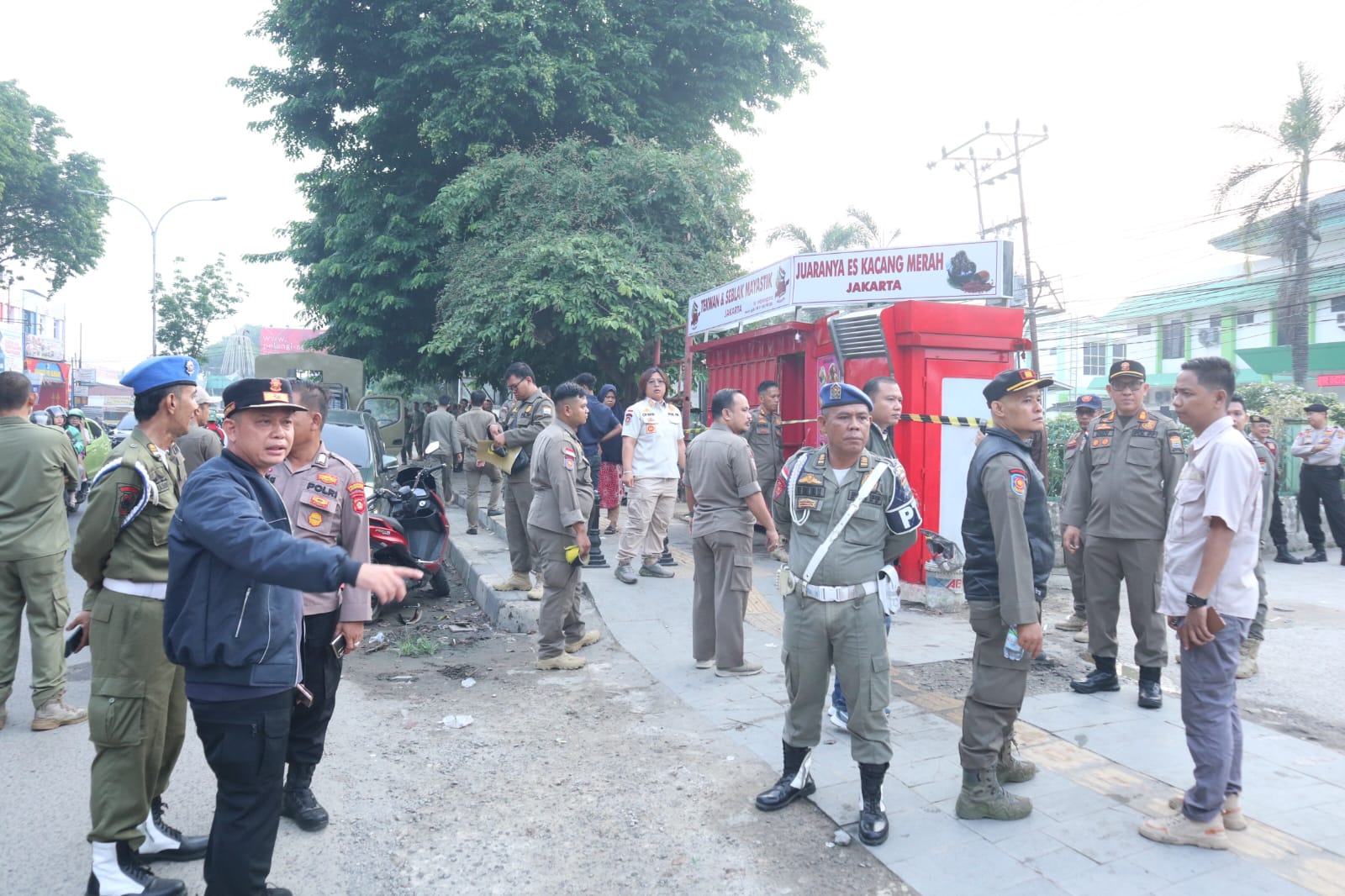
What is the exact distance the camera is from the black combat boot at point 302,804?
363 centimetres

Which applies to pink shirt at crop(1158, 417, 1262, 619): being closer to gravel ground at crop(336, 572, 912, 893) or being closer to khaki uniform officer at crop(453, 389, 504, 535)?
gravel ground at crop(336, 572, 912, 893)

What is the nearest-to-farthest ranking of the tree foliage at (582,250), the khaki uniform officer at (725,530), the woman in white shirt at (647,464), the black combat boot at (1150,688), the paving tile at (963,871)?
the paving tile at (963,871) → the black combat boot at (1150,688) → the khaki uniform officer at (725,530) → the woman in white shirt at (647,464) → the tree foliage at (582,250)

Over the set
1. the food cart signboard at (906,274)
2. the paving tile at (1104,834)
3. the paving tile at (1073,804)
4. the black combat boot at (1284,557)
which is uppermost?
the food cart signboard at (906,274)

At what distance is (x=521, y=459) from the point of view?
7.34 meters

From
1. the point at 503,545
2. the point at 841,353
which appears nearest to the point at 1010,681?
the point at 841,353

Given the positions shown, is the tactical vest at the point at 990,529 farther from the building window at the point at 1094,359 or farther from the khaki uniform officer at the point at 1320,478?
A: the building window at the point at 1094,359

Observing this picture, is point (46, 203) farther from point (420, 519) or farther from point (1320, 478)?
point (1320, 478)

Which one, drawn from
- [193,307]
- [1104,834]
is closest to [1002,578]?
[1104,834]

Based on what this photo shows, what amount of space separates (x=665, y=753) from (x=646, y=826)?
0.79m

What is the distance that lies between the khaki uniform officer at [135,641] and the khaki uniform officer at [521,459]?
377 centimetres

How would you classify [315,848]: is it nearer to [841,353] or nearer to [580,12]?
[841,353]

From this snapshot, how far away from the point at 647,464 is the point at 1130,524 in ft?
13.5

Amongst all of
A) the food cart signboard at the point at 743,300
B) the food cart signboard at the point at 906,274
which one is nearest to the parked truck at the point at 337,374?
the food cart signboard at the point at 743,300

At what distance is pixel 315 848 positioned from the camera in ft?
11.5
